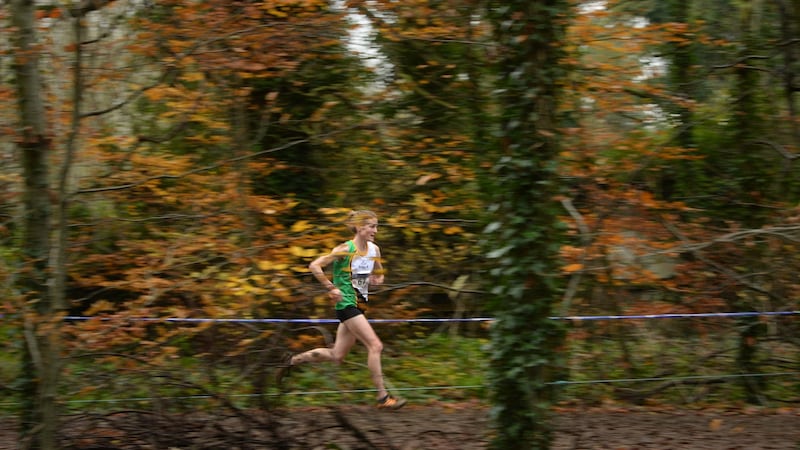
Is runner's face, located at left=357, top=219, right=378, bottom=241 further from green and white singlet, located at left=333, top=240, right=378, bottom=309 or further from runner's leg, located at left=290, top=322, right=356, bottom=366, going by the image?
runner's leg, located at left=290, top=322, right=356, bottom=366

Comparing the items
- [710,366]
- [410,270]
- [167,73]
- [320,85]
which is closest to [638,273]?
[710,366]

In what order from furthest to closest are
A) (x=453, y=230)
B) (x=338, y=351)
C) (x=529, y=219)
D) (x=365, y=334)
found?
(x=453, y=230) → (x=338, y=351) → (x=365, y=334) → (x=529, y=219)

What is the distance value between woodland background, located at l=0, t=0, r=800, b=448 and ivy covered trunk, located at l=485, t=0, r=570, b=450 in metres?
0.03

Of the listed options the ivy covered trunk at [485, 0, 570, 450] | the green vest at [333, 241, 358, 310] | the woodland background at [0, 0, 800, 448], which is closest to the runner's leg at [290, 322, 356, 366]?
the green vest at [333, 241, 358, 310]

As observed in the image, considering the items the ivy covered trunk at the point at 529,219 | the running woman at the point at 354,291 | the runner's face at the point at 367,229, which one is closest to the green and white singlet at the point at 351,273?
the running woman at the point at 354,291

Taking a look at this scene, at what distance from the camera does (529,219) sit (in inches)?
244

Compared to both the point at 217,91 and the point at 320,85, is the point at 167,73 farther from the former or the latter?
the point at 320,85

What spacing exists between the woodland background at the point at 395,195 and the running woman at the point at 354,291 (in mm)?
612

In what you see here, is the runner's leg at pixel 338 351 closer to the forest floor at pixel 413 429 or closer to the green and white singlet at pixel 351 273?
→ the green and white singlet at pixel 351 273

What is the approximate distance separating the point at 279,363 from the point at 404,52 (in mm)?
5064

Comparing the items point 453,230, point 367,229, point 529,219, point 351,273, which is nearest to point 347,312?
point 351,273

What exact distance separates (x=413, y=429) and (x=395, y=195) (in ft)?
13.1

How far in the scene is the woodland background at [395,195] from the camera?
6617 millimetres

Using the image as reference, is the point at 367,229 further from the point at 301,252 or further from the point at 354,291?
the point at 301,252
